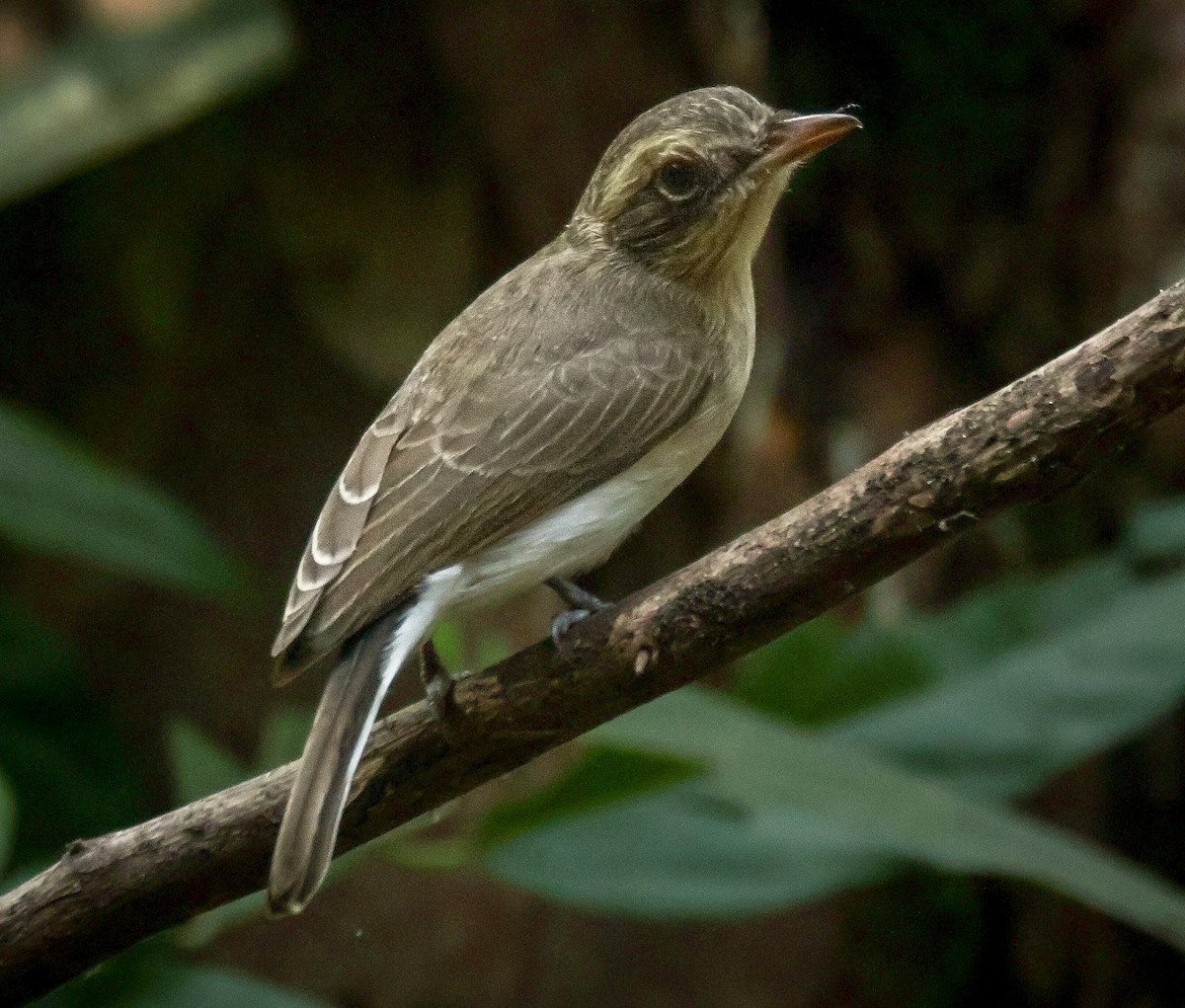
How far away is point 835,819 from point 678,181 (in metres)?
1.10

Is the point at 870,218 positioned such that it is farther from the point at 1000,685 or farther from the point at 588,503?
the point at 588,503

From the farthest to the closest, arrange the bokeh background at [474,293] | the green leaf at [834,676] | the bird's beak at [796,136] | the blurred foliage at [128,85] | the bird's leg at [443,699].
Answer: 1. the bokeh background at [474,293]
2. the blurred foliage at [128,85]
3. the green leaf at [834,676]
4. the bird's beak at [796,136]
5. the bird's leg at [443,699]

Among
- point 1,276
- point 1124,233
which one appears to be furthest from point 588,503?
point 1,276

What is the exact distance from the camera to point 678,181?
9.02 feet

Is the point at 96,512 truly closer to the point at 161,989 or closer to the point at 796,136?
the point at 161,989

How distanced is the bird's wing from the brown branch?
0.19 m

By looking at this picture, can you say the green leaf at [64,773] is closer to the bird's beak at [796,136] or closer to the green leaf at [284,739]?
the green leaf at [284,739]

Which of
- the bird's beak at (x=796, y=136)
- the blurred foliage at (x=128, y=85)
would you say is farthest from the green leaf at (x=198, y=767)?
the blurred foliage at (x=128, y=85)

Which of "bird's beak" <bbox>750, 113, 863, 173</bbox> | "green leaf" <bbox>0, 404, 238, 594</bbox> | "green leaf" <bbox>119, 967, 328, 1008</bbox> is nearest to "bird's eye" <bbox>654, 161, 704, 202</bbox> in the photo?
"bird's beak" <bbox>750, 113, 863, 173</bbox>

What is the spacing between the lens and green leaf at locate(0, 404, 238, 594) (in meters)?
3.48

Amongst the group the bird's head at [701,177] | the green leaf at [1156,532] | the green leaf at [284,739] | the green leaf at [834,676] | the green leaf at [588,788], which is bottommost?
the green leaf at [1156,532]

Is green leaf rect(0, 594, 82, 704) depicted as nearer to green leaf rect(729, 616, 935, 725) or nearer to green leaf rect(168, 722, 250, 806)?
green leaf rect(168, 722, 250, 806)

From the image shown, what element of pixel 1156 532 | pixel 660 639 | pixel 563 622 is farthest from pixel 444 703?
pixel 1156 532

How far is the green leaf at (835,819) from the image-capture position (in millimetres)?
2705
